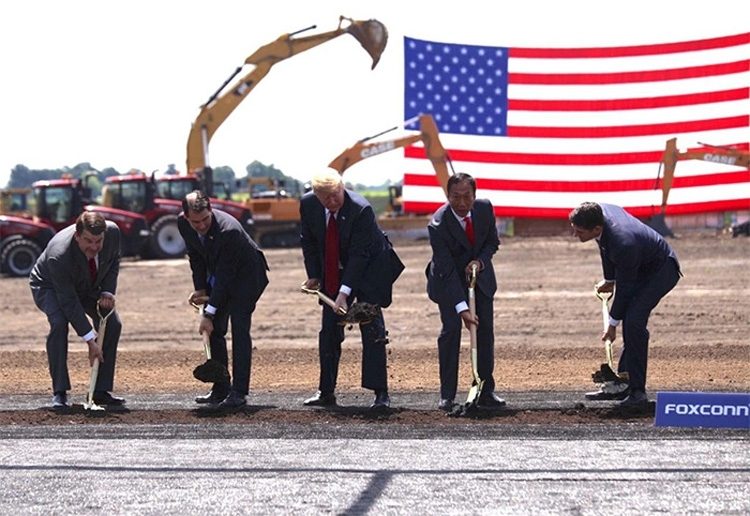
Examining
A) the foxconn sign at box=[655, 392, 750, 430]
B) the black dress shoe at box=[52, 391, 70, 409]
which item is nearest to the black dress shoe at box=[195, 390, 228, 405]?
the black dress shoe at box=[52, 391, 70, 409]

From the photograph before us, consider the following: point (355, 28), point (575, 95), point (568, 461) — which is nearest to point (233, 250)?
point (568, 461)

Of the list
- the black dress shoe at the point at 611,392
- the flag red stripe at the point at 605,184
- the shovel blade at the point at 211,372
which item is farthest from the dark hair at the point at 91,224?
the flag red stripe at the point at 605,184

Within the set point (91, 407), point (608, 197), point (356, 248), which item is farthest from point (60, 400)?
point (608, 197)

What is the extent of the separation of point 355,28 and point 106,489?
26768mm

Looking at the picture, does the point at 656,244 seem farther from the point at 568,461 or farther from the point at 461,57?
the point at 461,57

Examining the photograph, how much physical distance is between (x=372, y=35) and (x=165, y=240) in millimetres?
7073

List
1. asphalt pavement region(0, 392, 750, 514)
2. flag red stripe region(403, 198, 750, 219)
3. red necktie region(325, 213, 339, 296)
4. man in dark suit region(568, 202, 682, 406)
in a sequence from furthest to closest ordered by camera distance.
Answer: flag red stripe region(403, 198, 750, 219)
red necktie region(325, 213, 339, 296)
man in dark suit region(568, 202, 682, 406)
asphalt pavement region(0, 392, 750, 514)

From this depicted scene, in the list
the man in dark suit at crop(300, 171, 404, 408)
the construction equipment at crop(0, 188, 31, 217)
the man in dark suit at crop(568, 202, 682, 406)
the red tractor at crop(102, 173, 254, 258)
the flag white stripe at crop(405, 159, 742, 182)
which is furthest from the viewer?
the construction equipment at crop(0, 188, 31, 217)

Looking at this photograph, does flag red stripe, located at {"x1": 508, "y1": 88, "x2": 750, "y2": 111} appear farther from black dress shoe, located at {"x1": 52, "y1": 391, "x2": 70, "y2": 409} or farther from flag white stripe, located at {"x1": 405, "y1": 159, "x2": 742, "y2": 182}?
black dress shoe, located at {"x1": 52, "y1": 391, "x2": 70, "y2": 409}

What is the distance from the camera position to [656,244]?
1004 cm

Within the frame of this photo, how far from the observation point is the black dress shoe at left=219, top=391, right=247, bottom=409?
10352 millimetres

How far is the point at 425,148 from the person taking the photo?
110ft

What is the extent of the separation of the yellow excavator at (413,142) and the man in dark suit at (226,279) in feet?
69.7

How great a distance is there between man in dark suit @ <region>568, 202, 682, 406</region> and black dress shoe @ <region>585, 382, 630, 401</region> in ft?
0.25
